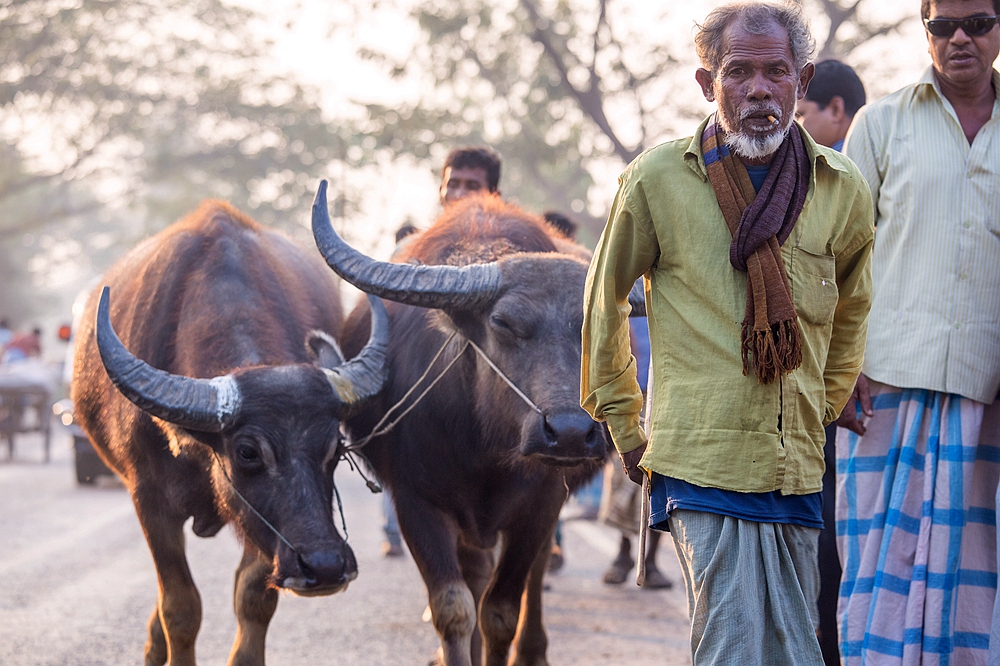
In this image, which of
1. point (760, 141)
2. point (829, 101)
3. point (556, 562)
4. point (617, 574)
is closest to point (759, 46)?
point (760, 141)

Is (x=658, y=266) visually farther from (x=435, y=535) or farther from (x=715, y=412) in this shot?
(x=435, y=535)

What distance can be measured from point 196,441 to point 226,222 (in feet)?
4.64

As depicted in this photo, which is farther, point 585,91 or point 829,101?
point 585,91

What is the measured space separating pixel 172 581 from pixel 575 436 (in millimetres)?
2041

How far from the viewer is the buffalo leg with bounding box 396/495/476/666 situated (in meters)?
4.42

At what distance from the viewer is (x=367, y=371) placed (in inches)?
186

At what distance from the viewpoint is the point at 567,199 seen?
92.0 ft

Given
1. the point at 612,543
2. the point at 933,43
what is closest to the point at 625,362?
the point at 933,43

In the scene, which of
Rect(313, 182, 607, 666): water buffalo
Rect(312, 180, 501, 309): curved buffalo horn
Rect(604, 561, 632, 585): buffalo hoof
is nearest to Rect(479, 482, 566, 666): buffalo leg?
Rect(313, 182, 607, 666): water buffalo

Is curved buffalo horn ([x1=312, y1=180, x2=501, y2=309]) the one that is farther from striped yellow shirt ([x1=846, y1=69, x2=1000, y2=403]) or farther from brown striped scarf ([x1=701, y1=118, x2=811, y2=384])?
brown striped scarf ([x1=701, y1=118, x2=811, y2=384])

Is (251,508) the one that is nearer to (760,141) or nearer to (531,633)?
(531,633)

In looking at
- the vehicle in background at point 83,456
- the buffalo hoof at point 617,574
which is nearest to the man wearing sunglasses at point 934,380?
the buffalo hoof at point 617,574

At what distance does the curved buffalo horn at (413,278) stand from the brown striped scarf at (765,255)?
181 centimetres

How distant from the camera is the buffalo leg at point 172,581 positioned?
481 centimetres
